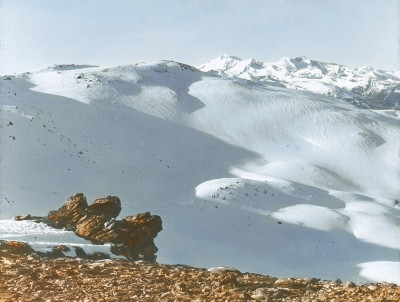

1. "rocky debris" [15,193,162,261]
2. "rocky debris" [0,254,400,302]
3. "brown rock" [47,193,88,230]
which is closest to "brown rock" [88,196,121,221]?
"rocky debris" [15,193,162,261]

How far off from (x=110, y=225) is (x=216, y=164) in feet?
82.7

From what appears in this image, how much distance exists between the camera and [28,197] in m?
25.2

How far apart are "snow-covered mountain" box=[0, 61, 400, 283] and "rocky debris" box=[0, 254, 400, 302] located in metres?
11.8

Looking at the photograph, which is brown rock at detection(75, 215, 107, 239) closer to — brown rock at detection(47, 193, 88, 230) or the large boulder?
the large boulder

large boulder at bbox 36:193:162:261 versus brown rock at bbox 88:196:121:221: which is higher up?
brown rock at bbox 88:196:121:221

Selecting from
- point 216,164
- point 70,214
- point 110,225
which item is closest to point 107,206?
point 70,214

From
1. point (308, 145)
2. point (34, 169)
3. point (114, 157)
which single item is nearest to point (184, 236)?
point (34, 169)

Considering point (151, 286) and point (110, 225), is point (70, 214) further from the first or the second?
point (151, 286)

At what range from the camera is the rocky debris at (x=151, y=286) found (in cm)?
748

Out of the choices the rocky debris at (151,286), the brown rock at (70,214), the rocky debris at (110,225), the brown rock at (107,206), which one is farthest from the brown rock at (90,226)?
the rocky debris at (151,286)

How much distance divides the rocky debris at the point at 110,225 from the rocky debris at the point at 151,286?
602cm

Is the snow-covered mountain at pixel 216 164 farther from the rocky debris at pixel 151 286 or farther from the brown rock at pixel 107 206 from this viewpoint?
the rocky debris at pixel 151 286

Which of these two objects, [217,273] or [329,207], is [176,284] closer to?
[217,273]

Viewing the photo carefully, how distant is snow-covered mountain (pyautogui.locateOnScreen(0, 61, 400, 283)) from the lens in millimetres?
24172
